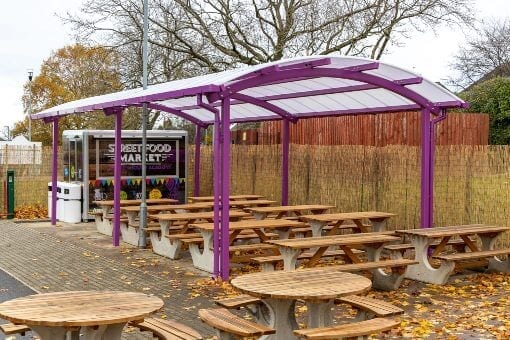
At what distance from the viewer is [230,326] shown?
231 inches

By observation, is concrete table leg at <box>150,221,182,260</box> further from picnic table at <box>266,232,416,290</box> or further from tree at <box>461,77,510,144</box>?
tree at <box>461,77,510,144</box>

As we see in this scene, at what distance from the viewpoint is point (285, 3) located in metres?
24.1

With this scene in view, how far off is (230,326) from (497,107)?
19905 mm

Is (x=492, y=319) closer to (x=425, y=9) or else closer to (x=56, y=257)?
(x=56, y=257)

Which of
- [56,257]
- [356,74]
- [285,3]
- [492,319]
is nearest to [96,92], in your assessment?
[285,3]

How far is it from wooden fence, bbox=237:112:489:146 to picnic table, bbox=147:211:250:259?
586 centimetres

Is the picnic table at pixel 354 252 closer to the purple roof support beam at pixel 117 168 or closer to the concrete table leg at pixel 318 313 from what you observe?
the concrete table leg at pixel 318 313

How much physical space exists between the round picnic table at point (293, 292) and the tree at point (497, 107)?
59.7 feet

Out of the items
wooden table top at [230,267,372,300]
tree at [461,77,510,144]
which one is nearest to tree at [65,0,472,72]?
tree at [461,77,510,144]

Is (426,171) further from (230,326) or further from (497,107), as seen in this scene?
(497,107)

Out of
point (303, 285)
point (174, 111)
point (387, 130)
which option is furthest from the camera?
point (387, 130)

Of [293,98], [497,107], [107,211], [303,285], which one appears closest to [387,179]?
[293,98]

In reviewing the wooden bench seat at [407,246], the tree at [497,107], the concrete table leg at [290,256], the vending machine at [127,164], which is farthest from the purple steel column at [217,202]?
the tree at [497,107]

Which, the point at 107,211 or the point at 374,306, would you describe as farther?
the point at 107,211
